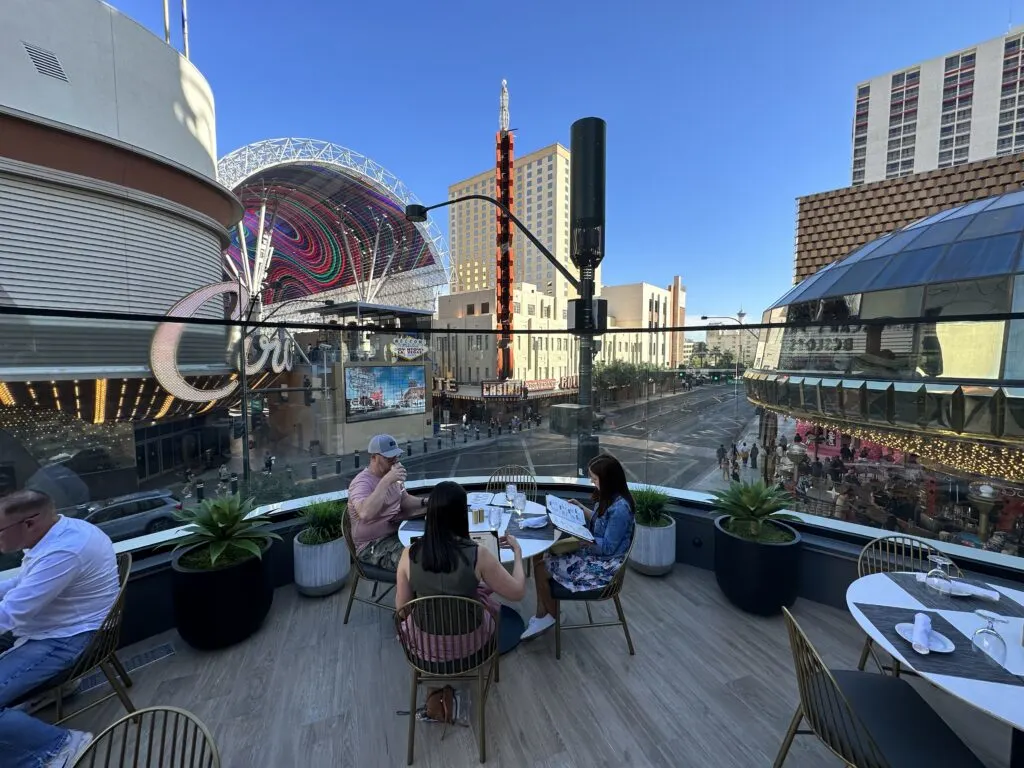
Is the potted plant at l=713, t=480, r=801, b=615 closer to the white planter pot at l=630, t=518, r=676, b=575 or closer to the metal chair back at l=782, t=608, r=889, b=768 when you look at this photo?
the white planter pot at l=630, t=518, r=676, b=575

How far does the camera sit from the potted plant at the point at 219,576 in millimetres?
2842

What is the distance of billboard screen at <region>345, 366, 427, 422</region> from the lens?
5.88 meters

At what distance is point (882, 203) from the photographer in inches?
1296

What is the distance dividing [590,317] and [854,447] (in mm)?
5028

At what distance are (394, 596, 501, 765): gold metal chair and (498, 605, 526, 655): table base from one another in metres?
0.66

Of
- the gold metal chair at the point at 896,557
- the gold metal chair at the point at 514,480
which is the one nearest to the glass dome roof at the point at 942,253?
the gold metal chair at the point at 896,557

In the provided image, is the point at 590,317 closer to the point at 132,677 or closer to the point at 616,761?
the point at 616,761

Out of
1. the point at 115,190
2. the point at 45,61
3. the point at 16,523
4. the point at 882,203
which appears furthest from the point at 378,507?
the point at 882,203

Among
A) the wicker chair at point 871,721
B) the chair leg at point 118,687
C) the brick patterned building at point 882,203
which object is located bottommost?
the chair leg at point 118,687

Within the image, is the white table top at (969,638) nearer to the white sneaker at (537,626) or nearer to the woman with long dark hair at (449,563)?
the woman with long dark hair at (449,563)

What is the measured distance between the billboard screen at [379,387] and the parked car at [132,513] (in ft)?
7.14

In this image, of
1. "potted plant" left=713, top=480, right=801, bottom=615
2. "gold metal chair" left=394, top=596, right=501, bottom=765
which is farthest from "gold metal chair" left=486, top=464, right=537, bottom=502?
"gold metal chair" left=394, top=596, right=501, bottom=765

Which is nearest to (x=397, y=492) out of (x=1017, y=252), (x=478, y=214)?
(x=1017, y=252)

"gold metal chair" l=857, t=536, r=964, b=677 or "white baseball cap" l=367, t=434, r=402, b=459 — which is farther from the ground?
"white baseball cap" l=367, t=434, r=402, b=459
